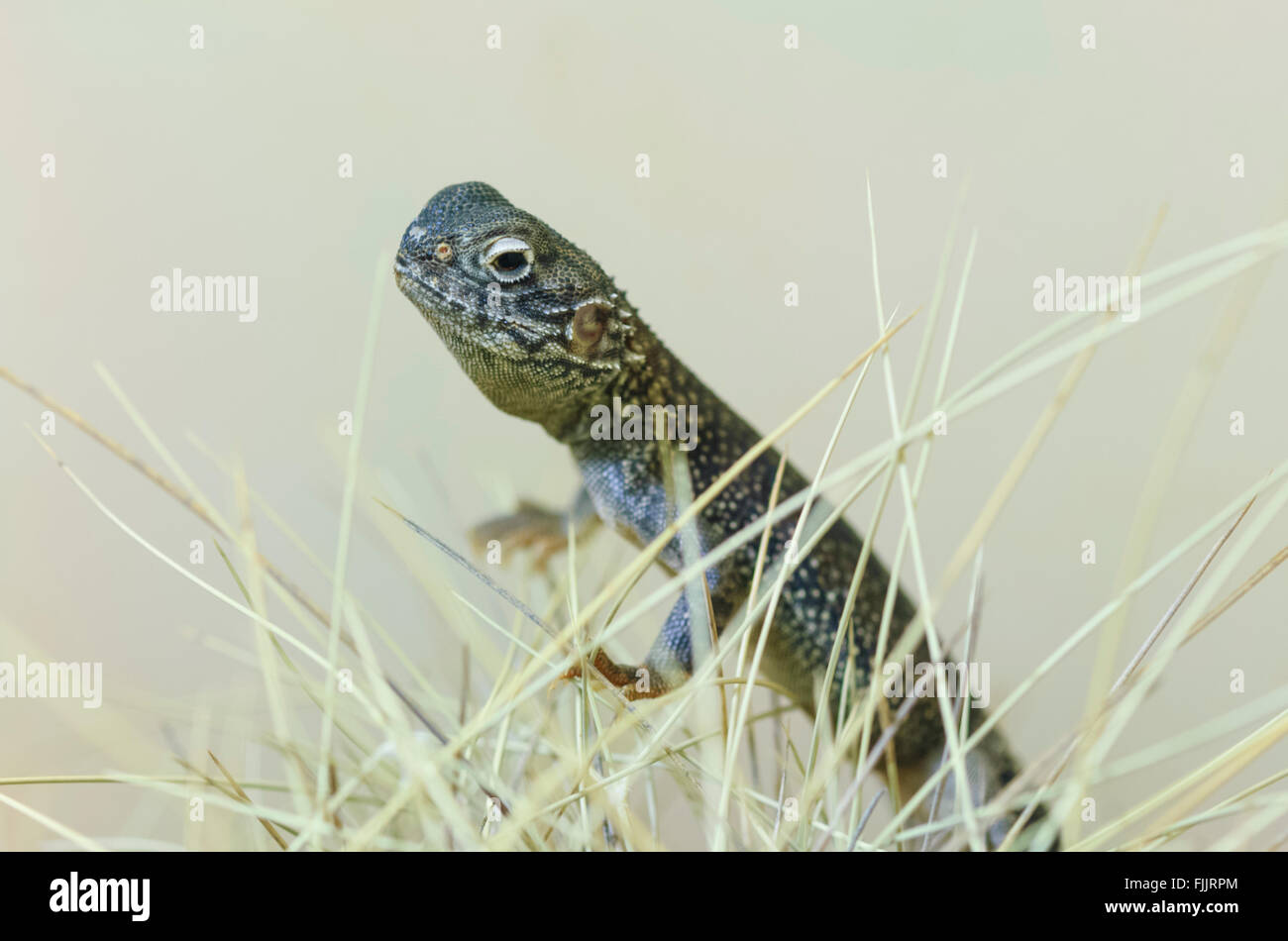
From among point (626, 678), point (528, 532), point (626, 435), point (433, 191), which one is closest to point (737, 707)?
point (626, 678)

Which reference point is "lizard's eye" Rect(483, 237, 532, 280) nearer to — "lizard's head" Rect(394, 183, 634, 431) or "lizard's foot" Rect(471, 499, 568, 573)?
"lizard's head" Rect(394, 183, 634, 431)

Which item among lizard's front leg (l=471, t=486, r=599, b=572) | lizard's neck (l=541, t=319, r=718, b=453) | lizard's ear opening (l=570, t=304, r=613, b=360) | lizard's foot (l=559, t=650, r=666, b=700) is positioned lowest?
lizard's foot (l=559, t=650, r=666, b=700)

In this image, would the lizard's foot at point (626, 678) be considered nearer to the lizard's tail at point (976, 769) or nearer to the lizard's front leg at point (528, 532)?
the lizard's front leg at point (528, 532)

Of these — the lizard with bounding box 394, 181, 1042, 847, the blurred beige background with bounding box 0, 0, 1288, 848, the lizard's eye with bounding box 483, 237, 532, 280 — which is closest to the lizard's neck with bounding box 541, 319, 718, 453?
the lizard with bounding box 394, 181, 1042, 847

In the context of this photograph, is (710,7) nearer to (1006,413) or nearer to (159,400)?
(1006,413)

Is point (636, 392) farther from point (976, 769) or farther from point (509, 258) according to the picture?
point (976, 769)
